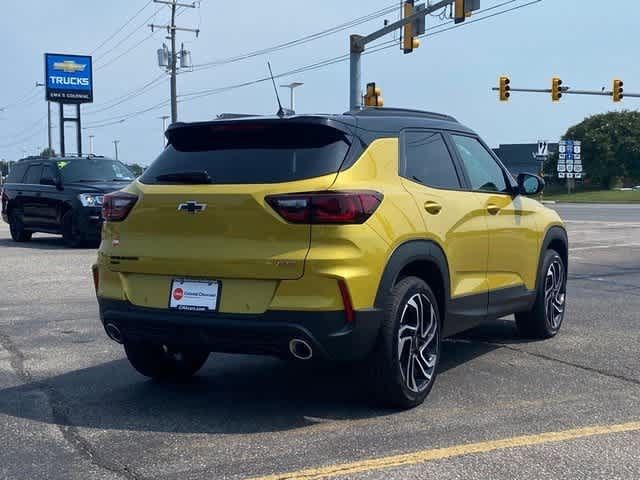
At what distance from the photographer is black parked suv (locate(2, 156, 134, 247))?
16.5 meters

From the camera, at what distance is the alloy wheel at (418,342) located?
16.8ft

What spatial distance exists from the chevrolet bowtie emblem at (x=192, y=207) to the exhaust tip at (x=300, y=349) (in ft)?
3.02

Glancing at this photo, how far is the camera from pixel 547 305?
736 cm

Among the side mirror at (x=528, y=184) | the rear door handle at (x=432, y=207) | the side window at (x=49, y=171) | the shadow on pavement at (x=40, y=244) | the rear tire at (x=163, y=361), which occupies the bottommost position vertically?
the shadow on pavement at (x=40, y=244)

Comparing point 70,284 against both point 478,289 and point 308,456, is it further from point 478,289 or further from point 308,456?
point 308,456

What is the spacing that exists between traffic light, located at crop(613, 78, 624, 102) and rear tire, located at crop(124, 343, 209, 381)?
34.7 metres

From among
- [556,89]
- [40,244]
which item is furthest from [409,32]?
[556,89]

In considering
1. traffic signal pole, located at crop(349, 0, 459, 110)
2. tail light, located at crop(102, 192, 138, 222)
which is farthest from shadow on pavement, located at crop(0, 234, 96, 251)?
tail light, located at crop(102, 192, 138, 222)

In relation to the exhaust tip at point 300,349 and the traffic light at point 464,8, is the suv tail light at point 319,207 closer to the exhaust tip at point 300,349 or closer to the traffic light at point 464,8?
the exhaust tip at point 300,349

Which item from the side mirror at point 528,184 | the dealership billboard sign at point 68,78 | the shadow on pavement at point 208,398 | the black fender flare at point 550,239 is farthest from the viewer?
the dealership billboard sign at point 68,78

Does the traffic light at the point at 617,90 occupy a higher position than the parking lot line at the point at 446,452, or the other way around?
the traffic light at the point at 617,90

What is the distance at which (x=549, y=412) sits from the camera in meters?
5.12

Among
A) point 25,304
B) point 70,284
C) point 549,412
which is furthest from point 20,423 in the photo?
point 70,284

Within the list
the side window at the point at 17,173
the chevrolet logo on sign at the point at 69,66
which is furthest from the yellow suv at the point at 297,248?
the chevrolet logo on sign at the point at 69,66
